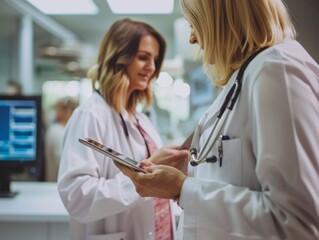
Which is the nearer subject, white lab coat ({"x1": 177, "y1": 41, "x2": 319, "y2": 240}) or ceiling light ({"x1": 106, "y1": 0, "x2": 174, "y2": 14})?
white lab coat ({"x1": 177, "y1": 41, "x2": 319, "y2": 240})

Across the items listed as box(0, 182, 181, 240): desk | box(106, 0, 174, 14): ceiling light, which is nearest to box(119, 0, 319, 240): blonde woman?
box(0, 182, 181, 240): desk

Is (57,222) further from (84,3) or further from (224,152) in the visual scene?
(84,3)


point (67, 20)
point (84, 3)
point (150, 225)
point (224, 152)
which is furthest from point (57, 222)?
point (67, 20)

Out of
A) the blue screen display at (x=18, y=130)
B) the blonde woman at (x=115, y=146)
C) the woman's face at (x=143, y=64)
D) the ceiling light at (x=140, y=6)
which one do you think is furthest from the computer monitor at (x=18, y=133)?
the ceiling light at (x=140, y=6)

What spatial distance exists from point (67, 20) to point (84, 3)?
9.69 ft

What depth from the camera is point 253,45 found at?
0.78 metres

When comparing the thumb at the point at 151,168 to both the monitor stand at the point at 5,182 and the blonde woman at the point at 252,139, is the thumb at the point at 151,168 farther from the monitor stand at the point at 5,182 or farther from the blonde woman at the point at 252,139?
the monitor stand at the point at 5,182

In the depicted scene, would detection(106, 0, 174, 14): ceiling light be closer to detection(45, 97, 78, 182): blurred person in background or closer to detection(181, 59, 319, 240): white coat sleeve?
detection(45, 97, 78, 182): blurred person in background

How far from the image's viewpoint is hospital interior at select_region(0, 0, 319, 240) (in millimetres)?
1600

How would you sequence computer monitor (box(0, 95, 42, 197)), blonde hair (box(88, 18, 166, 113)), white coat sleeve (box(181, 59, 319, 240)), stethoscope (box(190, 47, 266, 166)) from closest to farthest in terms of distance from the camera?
white coat sleeve (box(181, 59, 319, 240))
stethoscope (box(190, 47, 266, 166))
blonde hair (box(88, 18, 166, 113))
computer monitor (box(0, 95, 42, 197))

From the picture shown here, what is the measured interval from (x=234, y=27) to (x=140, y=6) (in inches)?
79.5

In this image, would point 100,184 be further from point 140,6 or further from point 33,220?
point 140,6

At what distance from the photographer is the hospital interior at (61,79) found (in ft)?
5.25

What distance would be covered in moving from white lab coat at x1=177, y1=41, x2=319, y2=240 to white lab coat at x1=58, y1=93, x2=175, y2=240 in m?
0.49
